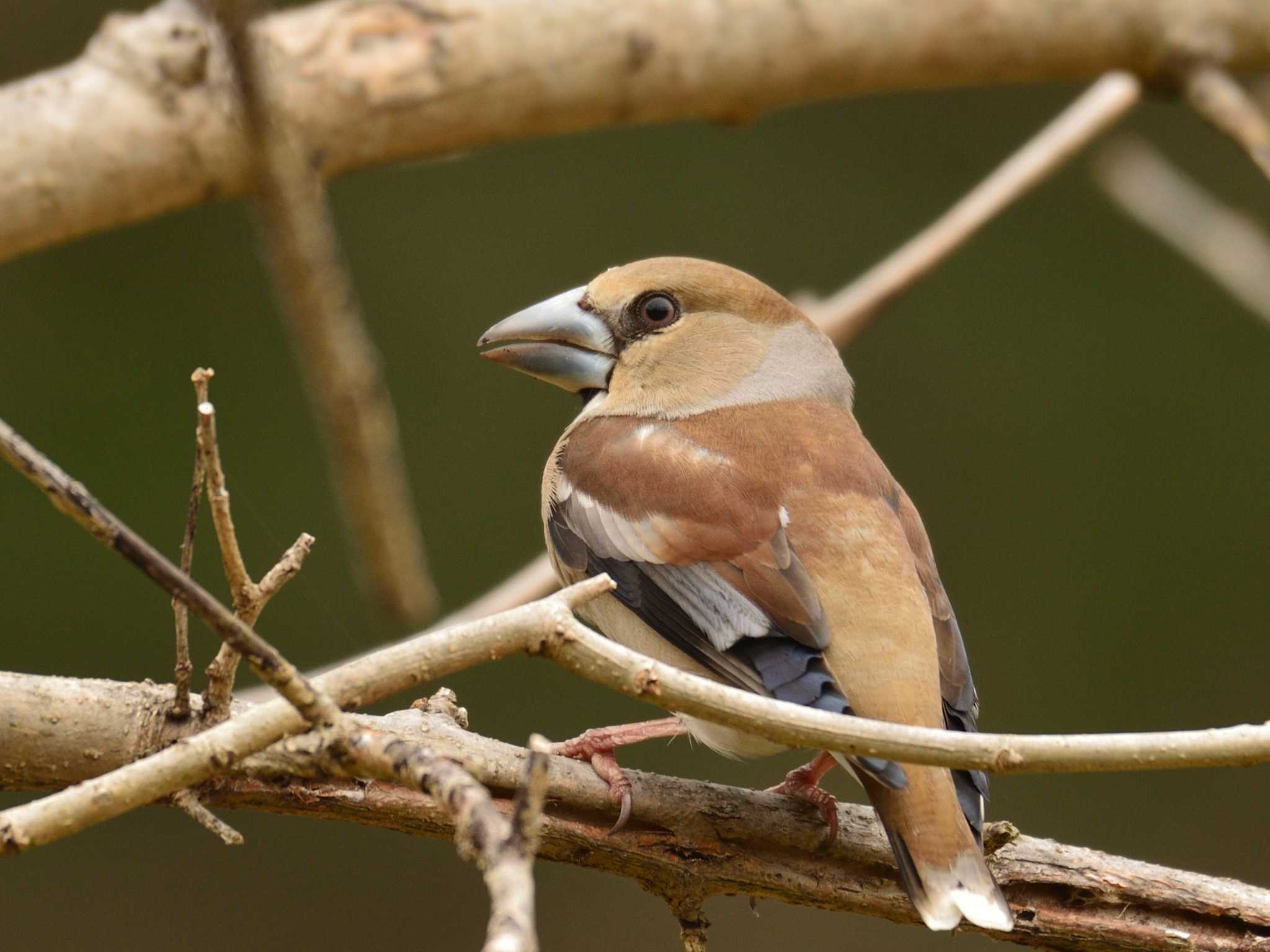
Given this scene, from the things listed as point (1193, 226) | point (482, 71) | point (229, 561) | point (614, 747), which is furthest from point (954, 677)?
point (1193, 226)

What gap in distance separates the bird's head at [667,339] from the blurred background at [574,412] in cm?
325

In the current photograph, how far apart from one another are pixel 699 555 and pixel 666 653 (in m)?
0.20

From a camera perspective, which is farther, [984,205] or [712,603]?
[984,205]

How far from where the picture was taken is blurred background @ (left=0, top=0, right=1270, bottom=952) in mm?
6648

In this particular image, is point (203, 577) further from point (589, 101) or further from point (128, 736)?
point (128, 736)

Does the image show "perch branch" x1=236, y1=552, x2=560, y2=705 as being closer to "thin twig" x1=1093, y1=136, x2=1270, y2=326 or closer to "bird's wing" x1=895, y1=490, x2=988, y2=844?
"bird's wing" x1=895, y1=490, x2=988, y2=844

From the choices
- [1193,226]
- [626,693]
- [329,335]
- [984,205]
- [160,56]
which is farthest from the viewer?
[1193,226]

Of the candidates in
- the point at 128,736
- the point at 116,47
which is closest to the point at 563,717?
the point at 116,47

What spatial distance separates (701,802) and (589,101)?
1.97m

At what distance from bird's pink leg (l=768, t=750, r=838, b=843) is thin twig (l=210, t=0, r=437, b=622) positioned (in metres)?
0.72

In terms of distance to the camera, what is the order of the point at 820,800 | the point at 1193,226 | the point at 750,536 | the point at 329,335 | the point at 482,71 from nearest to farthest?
1. the point at 329,335
2. the point at 820,800
3. the point at 750,536
4. the point at 482,71
5. the point at 1193,226

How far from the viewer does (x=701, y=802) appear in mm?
2508

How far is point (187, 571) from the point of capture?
1.86m

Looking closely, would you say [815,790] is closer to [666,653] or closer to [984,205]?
[666,653]
